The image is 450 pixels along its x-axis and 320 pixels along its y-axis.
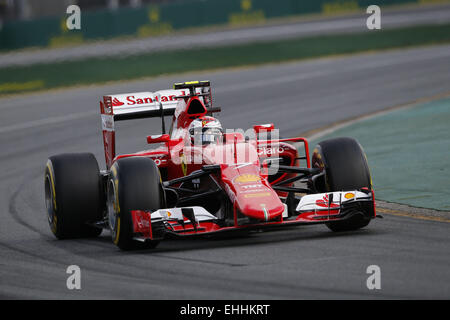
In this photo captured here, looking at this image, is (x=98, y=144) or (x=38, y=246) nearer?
(x=38, y=246)

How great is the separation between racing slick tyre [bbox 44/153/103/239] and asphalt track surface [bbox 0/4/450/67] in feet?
66.0

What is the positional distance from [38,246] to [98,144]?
9.25 meters

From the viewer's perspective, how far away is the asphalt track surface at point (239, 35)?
31.7m

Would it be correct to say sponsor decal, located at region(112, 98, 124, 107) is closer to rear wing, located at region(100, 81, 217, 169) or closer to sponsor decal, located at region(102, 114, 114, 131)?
rear wing, located at region(100, 81, 217, 169)

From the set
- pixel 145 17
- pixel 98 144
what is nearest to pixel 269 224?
pixel 98 144

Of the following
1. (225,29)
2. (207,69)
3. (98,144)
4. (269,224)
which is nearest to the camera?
(269,224)

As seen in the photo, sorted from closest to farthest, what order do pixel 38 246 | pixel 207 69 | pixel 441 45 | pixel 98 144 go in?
pixel 38 246
pixel 98 144
pixel 207 69
pixel 441 45

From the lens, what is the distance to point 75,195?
1054 centimetres

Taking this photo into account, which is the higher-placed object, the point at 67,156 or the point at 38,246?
the point at 67,156

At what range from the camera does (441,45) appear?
3472 cm

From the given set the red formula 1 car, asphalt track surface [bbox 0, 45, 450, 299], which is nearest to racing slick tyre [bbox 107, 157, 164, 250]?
the red formula 1 car

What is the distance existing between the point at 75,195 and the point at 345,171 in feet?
10.1

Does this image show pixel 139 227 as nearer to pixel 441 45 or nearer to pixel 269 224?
pixel 269 224

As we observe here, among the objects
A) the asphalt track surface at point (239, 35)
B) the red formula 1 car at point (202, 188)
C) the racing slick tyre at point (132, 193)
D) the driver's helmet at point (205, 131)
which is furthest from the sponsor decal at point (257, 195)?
the asphalt track surface at point (239, 35)
